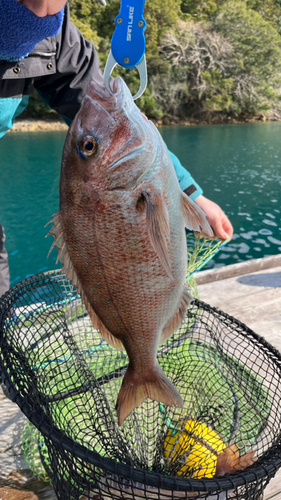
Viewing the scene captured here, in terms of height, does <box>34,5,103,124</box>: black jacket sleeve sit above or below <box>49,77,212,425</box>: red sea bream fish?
above

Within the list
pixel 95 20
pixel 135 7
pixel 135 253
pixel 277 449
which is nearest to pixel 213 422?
pixel 277 449

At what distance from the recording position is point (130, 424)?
1.83m

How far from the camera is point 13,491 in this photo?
65.3 inches

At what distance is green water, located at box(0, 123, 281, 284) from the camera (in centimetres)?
990

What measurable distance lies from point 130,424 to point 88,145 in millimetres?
1393

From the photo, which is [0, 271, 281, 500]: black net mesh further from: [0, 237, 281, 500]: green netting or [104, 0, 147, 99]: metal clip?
[104, 0, 147, 99]: metal clip

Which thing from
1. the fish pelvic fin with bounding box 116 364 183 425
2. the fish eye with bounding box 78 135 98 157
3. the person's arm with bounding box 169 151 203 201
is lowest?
the fish pelvic fin with bounding box 116 364 183 425

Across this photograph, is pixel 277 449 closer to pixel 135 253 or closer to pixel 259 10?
pixel 135 253

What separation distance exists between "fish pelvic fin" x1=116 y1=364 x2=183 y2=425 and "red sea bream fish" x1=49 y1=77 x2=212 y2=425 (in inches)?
0.5

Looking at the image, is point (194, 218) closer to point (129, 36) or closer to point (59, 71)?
point (129, 36)

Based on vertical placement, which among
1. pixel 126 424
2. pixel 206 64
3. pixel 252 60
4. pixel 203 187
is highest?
pixel 252 60

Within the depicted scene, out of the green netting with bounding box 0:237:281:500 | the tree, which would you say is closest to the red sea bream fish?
the green netting with bounding box 0:237:281:500

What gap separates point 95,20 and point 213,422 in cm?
4397

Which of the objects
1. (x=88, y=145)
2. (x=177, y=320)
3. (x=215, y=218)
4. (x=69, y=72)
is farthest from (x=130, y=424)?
(x=69, y=72)
